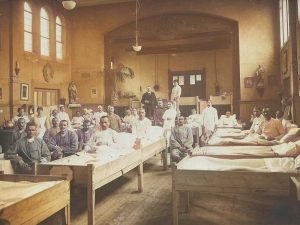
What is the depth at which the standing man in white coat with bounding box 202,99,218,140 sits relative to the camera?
13.6 meters

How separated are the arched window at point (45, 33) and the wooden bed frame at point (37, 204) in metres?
11.8

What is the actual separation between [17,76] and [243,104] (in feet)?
32.1

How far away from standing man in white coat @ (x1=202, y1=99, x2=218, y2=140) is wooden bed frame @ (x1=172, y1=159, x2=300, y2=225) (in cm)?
939

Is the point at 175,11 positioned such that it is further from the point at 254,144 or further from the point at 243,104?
the point at 254,144

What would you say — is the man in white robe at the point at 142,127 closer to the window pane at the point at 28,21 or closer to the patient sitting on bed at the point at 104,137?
the patient sitting on bed at the point at 104,137

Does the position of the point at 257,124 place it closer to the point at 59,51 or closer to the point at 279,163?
the point at 279,163

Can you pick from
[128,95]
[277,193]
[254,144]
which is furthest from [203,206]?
[128,95]

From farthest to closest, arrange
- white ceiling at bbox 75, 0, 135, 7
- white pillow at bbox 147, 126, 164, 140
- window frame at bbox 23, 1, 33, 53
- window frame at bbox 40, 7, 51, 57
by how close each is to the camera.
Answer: white ceiling at bbox 75, 0, 135, 7 < window frame at bbox 40, 7, 51, 57 < window frame at bbox 23, 1, 33, 53 < white pillow at bbox 147, 126, 164, 140

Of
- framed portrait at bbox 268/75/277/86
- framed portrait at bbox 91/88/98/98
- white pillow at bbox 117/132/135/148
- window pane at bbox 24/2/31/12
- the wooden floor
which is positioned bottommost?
the wooden floor

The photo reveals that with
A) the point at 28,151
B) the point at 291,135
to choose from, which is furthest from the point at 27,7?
the point at 291,135

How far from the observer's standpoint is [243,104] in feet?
49.2

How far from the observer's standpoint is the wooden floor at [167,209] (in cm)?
472

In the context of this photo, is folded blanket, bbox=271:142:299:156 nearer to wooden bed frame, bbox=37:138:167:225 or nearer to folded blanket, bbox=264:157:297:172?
folded blanket, bbox=264:157:297:172

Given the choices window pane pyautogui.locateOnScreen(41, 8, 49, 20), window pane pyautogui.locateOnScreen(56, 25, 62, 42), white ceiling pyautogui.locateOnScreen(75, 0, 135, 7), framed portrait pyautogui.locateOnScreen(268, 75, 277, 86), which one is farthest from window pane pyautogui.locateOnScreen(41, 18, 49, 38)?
framed portrait pyautogui.locateOnScreen(268, 75, 277, 86)
